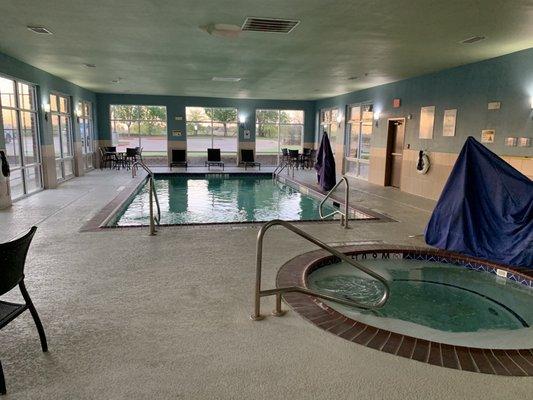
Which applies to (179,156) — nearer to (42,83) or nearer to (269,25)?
(42,83)

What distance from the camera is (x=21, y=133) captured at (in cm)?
767

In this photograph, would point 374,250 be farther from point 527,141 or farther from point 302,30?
point 527,141


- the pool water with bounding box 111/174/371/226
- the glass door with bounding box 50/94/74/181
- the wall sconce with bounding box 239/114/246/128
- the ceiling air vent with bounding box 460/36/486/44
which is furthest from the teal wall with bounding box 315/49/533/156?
the glass door with bounding box 50/94/74/181

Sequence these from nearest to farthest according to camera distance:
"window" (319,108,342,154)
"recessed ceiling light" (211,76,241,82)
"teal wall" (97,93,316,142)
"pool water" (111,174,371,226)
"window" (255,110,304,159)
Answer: "pool water" (111,174,371,226) → "recessed ceiling light" (211,76,241,82) → "window" (319,108,342,154) → "teal wall" (97,93,316,142) → "window" (255,110,304,159)

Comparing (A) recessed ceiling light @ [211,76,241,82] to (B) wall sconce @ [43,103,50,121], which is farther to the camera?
(A) recessed ceiling light @ [211,76,241,82]

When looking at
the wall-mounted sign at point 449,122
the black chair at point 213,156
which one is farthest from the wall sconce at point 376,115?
the black chair at point 213,156

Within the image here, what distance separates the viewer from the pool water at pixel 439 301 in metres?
3.06

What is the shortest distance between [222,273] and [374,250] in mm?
1871

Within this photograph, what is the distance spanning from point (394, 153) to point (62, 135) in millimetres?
9030

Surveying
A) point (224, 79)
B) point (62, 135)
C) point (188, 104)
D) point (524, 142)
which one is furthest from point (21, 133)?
point (524, 142)

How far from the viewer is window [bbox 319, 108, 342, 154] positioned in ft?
44.8

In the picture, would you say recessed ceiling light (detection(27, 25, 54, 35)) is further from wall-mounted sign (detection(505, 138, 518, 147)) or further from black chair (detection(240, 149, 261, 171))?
black chair (detection(240, 149, 261, 171))

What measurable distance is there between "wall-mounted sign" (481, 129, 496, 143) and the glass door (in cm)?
949

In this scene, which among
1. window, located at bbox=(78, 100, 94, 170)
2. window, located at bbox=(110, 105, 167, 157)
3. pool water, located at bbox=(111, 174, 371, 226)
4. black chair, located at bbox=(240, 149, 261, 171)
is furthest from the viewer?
black chair, located at bbox=(240, 149, 261, 171)
